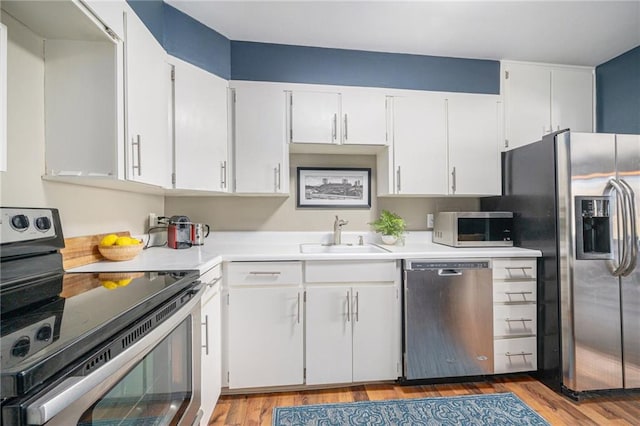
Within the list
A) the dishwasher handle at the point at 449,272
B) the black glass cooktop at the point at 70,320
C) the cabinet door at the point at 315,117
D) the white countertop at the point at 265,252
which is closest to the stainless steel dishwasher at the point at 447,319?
the dishwasher handle at the point at 449,272

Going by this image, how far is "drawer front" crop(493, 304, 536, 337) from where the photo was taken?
201 cm

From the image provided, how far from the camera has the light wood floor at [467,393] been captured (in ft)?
5.45

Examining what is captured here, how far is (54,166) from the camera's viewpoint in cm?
125

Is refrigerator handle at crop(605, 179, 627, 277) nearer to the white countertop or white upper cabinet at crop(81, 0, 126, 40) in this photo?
the white countertop

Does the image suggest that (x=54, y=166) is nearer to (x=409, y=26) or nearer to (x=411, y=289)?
(x=411, y=289)

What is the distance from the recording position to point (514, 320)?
2021 millimetres

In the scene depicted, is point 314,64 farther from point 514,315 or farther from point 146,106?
point 514,315

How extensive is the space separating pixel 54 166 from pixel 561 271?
279cm

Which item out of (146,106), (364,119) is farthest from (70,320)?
(364,119)

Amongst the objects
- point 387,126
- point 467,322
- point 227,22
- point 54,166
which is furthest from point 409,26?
point 54,166

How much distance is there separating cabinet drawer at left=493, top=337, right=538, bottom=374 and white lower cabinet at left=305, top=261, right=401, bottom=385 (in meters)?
0.71

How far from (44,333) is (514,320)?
2427 mm

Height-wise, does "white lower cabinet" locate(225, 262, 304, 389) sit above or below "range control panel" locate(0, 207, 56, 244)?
below

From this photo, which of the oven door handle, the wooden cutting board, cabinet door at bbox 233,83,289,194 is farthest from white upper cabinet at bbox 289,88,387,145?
the oven door handle
